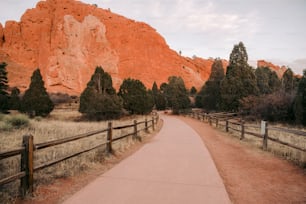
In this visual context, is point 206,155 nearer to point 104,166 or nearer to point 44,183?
point 104,166

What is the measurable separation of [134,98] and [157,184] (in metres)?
30.1

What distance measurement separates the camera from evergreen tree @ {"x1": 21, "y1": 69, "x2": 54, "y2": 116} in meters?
28.9

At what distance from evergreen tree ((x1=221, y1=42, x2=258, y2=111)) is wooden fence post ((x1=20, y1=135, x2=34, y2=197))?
31.9m

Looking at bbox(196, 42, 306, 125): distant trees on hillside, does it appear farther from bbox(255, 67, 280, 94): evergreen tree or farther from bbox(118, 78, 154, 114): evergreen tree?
bbox(118, 78, 154, 114): evergreen tree

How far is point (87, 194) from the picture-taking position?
4387 mm

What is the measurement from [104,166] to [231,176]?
3480 mm

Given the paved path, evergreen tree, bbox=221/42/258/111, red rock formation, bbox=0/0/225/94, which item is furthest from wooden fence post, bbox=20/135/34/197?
red rock formation, bbox=0/0/225/94

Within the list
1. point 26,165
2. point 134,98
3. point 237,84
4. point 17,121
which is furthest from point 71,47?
point 26,165

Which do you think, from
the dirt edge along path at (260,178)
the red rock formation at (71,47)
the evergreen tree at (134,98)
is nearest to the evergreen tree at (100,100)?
the evergreen tree at (134,98)

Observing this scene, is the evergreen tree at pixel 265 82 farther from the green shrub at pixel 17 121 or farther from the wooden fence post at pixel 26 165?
the wooden fence post at pixel 26 165

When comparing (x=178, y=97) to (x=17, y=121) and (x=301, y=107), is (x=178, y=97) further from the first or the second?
(x=17, y=121)

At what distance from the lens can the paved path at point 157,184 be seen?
13.8 ft

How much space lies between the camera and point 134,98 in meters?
34.9

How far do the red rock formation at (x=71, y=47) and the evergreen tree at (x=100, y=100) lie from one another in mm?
39686
